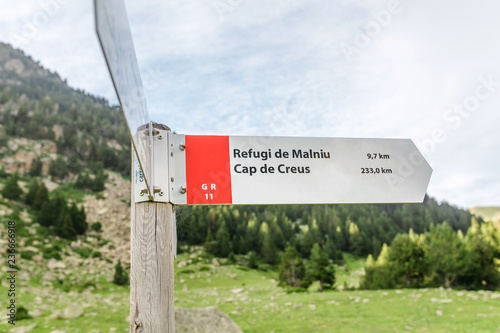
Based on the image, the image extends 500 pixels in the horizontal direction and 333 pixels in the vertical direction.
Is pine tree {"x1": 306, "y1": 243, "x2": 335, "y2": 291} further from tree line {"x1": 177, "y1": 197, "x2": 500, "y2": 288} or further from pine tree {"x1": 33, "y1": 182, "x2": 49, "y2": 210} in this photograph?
pine tree {"x1": 33, "y1": 182, "x2": 49, "y2": 210}

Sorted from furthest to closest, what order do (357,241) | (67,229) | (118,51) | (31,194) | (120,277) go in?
1. (357,241)
2. (31,194)
3. (67,229)
4. (120,277)
5. (118,51)

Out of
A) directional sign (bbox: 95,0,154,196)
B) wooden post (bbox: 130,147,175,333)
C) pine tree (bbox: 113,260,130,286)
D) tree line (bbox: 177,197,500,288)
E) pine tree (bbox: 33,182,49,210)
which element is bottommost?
pine tree (bbox: 113,260,130,286)

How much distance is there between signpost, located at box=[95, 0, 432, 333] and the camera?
1241mm

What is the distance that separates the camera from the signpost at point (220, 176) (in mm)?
1241

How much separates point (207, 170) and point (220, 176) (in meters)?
0.06

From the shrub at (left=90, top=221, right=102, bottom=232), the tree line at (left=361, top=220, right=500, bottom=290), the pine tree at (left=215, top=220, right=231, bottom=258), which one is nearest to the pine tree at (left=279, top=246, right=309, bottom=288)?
the tree line at (left=361, top=220, right=500, bottom=290)

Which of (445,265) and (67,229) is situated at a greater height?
(67,229)

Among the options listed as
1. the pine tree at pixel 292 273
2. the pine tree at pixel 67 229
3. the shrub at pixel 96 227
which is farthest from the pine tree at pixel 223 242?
the pine tree at pixel 67 229

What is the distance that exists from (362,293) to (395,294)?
152cm

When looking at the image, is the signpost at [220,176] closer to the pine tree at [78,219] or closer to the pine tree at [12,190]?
the pine tree at [78,219]

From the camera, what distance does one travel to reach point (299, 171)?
5.33 ft

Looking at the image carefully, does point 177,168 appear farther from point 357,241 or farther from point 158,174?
point 357,241

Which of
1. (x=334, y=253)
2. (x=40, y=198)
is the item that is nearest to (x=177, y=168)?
(x=334, y=253)

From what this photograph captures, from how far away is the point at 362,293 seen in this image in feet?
53.5
